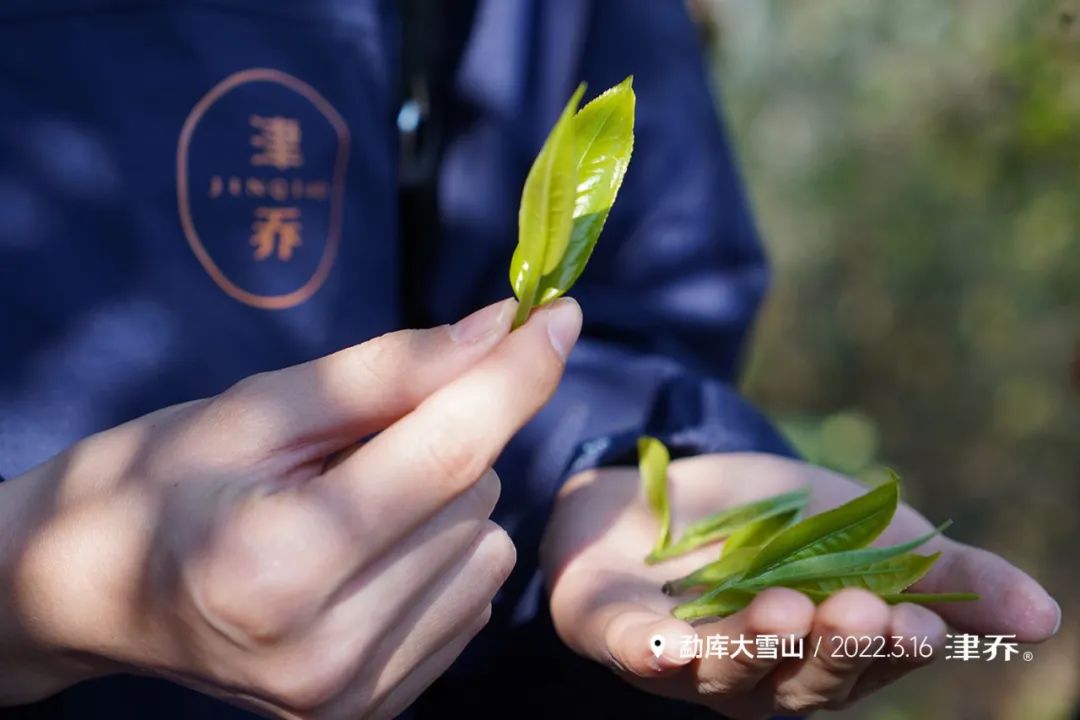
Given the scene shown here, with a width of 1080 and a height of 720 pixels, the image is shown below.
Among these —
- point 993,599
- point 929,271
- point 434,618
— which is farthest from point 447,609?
point 929,271

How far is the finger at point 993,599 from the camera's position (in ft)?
2.18

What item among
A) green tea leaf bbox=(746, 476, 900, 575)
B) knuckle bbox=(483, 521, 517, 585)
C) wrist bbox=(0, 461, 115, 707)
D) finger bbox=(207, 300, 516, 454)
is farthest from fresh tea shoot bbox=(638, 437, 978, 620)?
wrist bbox=(0, 461, 115, 707)

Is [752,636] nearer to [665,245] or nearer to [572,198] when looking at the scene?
[572,198]

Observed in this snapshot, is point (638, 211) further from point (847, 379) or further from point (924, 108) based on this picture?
point (847, 379)

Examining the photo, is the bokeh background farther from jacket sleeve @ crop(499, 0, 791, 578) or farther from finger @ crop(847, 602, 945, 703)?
finger @ crop(847, 602, 945, 703)

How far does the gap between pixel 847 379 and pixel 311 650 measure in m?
2.83

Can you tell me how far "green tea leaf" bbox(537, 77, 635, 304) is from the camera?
59 cm

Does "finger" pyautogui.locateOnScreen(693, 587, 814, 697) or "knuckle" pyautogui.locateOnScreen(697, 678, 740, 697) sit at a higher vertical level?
"finger" pyautogui.locateOnScreen(693, 587, 814, 697)

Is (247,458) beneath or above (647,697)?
above

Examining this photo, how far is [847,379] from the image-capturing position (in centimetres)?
312

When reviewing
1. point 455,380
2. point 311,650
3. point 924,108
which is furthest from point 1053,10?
point 311,650

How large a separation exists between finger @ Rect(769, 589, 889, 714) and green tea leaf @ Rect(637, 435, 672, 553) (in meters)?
0.15

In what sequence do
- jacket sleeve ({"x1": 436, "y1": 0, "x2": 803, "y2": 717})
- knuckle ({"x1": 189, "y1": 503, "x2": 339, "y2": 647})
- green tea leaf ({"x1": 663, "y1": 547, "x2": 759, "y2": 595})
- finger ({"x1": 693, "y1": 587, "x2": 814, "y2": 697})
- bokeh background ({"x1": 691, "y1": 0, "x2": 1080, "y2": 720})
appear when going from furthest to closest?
bokeh background ({"x1": 691, "y1": 0, "x2": 1080, "y2": 720}) → jacket sleeve ({"x1": 436, "y1": 0, "x2": 803, "y2": 717}) → green tea leaf ({"x1": 663, "y1": 547, "x2": 759, "y2": 595}) → finger ({"x1": 693, "y1": 587, "x2": 814, "y2": 697}) → knuckle ({"x1": 189, "y1": 503, "x2": 339, "y2": 647})

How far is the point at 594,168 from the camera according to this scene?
604 mm
